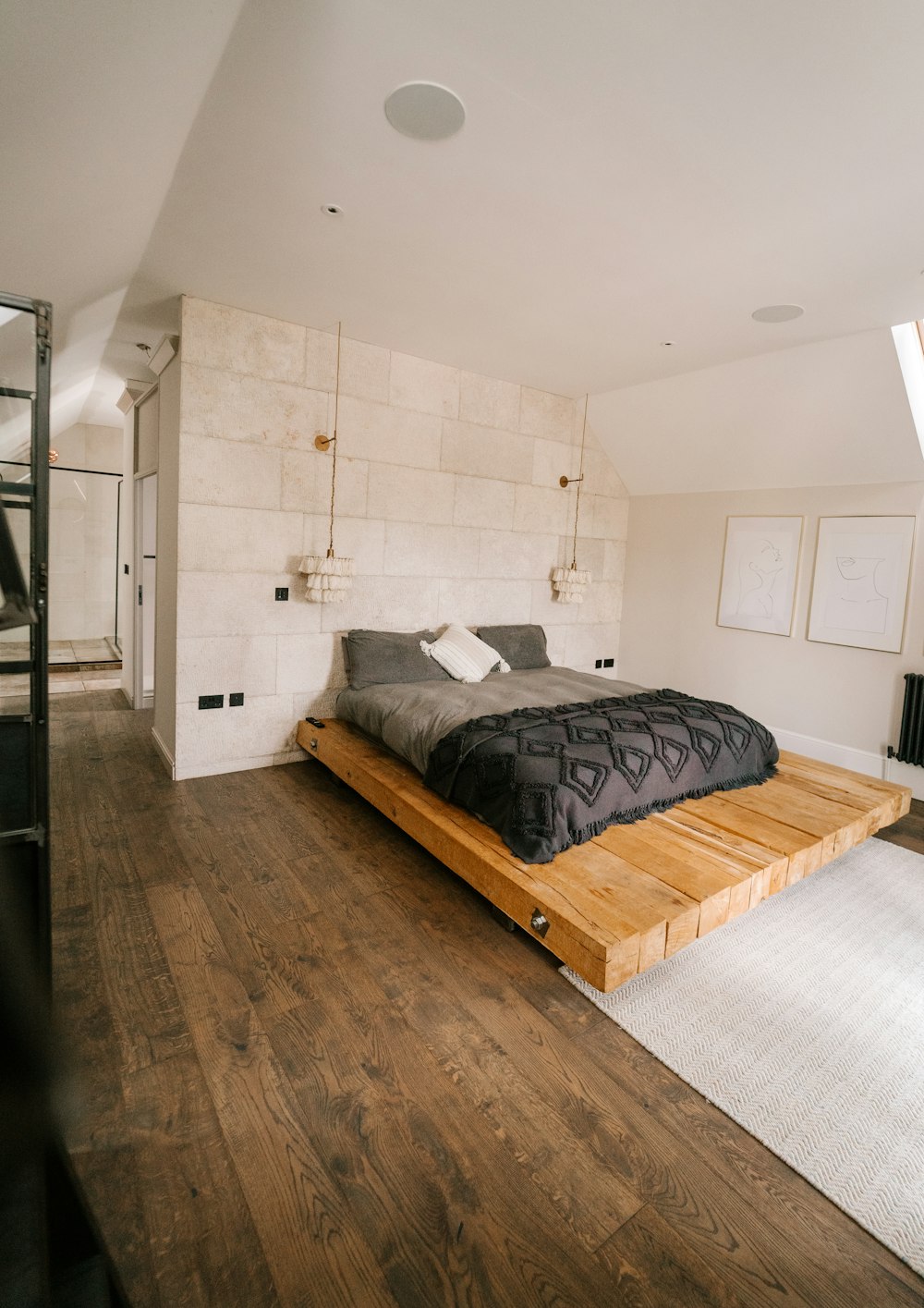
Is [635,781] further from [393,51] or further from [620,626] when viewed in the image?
[620,626]

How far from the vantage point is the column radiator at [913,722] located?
395 centimetres

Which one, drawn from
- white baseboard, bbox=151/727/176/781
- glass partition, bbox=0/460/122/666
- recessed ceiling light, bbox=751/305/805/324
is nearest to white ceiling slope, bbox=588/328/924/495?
recessed ceiling light, bbox=751/305/805/324

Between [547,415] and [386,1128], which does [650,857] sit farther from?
[547,415]

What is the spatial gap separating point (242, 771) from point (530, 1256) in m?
3.07

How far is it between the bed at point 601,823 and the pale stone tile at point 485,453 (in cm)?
136

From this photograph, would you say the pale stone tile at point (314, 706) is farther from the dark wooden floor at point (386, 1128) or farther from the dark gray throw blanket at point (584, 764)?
the dark wooden floor at point (386, 1128)

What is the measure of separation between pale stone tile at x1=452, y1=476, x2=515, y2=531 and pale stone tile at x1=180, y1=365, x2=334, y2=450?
1.12m

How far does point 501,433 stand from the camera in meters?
4.89

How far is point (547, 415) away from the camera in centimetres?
516

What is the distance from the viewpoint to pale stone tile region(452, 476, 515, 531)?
4734 mm

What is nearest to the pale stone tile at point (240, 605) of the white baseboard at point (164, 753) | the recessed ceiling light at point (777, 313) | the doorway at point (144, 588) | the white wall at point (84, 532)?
the white baseboard at point (164, 753)

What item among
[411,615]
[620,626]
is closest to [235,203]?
[411,615]

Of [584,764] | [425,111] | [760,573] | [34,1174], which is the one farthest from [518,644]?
[34,1174]

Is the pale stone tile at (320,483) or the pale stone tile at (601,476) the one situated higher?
the pale stone tile at (601,476)
